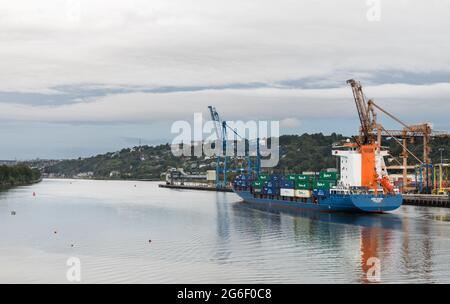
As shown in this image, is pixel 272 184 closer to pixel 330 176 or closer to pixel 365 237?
pixel 330 176

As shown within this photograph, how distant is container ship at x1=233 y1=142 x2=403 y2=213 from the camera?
6856cm

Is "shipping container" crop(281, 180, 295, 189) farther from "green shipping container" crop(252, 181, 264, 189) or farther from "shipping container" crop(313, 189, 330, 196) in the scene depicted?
"shipping container" crop(313, 189, 330, 196)

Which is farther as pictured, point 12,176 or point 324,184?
point 12,176

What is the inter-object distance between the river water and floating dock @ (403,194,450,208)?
14.6 meters

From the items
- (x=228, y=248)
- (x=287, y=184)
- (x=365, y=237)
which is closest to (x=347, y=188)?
(x=287, y=184)

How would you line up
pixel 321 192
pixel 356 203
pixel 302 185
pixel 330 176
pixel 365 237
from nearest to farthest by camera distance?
pixel 365 237 → pixel 356 203 → pixel 321 192 → pixel 330 176 → pixel 302 185

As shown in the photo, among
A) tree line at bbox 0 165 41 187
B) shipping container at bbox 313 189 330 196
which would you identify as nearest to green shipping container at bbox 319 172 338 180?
shipping container at bbox 313 189 330 196

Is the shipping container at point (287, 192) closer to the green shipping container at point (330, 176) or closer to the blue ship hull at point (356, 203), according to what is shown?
the blue ship hull at point (356, 203)

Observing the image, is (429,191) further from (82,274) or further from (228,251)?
(82,274)

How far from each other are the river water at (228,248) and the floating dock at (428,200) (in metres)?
14.6

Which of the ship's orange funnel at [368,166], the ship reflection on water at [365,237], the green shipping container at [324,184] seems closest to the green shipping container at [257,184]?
the ship reflection on water at [365,237]

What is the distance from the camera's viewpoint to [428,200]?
8706 cm

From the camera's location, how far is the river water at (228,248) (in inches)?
1351

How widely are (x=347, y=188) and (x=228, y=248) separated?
32.6 meters
